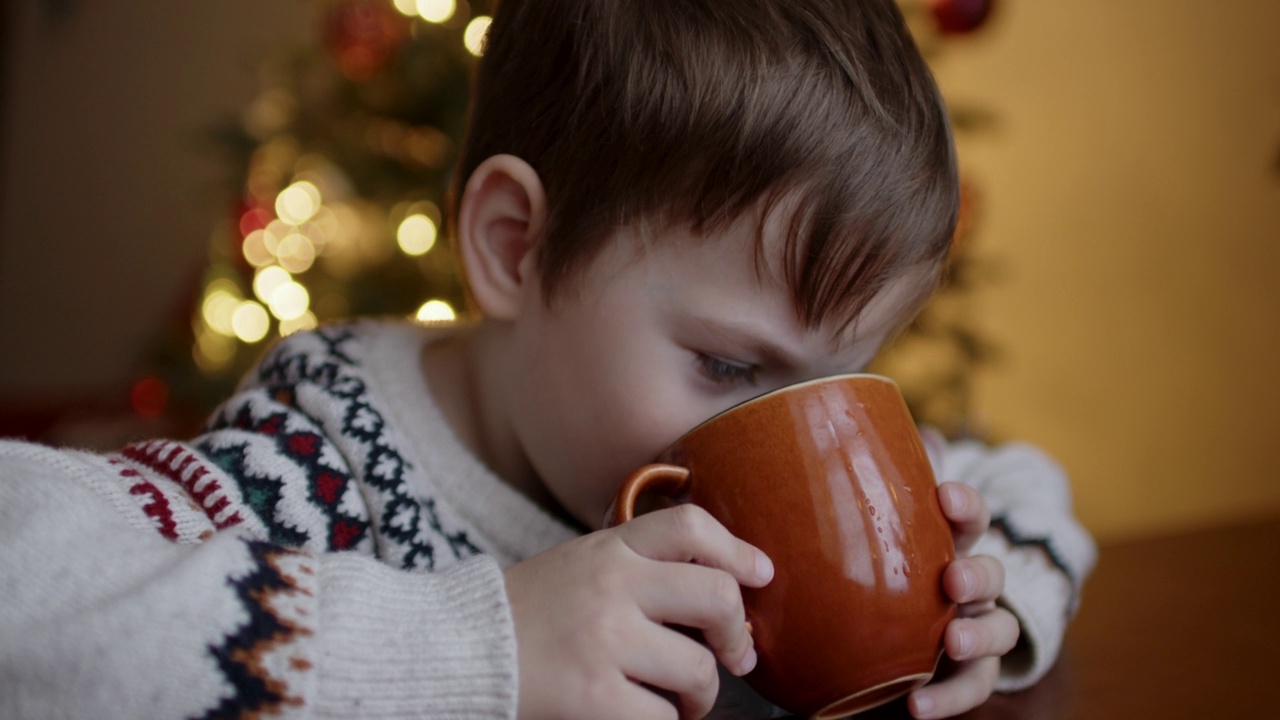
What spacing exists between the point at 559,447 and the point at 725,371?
0.53 ft

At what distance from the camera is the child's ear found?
0.85 metres

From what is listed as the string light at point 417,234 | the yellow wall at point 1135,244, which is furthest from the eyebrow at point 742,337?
the yellow wall at point 1135,244

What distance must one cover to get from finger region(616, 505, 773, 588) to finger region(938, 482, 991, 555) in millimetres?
145

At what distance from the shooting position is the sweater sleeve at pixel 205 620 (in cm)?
49

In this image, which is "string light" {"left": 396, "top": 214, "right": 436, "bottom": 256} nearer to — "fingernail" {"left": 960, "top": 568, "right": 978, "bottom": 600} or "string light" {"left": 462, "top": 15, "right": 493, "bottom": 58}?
"string light" {"left": 462, "top": 15, "right": 493, "bottom": 58}

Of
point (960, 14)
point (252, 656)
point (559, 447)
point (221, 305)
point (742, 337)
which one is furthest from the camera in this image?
point (221, 305)

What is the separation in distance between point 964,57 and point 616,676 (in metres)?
2.82

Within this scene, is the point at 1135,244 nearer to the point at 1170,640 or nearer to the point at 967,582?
the point at 1170,640

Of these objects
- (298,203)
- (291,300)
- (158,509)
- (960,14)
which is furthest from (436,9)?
(158,509)

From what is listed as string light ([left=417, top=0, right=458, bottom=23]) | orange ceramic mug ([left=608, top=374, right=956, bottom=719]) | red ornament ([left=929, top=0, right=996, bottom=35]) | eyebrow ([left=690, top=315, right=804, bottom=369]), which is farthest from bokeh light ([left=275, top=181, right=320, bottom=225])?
orange ceramic mug ([left=608, top=374, right=956, bottom=719])

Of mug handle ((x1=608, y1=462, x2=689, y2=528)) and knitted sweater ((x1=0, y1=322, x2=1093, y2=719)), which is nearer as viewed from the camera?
knitted sweater ((x1=0, y1=322, x2=1093, y2=719))

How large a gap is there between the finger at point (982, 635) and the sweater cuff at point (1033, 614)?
13 mm

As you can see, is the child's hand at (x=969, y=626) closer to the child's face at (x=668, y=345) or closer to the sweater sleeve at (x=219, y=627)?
the child's face at (x=668, y=345)

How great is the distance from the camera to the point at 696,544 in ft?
1.83
